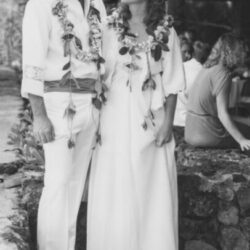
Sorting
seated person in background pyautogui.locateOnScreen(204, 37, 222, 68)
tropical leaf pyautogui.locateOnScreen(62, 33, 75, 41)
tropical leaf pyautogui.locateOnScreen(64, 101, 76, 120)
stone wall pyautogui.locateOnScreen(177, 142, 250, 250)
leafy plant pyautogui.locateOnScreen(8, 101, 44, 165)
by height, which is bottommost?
stone wall pyautogui.locateOnScreen(177, 142, 250, 250)

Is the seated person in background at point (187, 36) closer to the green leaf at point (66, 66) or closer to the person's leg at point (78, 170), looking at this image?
the person's leg at point (78, 170)

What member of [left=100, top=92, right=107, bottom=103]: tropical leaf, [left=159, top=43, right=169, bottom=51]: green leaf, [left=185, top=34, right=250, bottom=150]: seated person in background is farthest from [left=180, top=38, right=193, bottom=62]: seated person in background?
[left=100, top=92, right=107, bottom=103]: tropical leaf

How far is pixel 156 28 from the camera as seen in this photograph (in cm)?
331

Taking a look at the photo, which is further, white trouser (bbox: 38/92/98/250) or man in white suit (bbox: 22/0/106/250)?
white trouser (bbox: 38/92/98/250)

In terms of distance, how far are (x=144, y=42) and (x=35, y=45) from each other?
619 millimetres

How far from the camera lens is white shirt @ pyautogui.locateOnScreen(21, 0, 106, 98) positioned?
3.04 metres

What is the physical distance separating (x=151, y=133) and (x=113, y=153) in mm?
241

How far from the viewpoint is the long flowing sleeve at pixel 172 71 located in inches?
132

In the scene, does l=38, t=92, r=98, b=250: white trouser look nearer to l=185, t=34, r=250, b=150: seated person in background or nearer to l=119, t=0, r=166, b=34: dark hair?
l=119, t=0, r=166, b=34: dark hair

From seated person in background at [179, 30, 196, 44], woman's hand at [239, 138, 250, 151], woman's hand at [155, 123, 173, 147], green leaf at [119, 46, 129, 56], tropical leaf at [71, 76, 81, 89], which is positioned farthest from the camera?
seated person in background at [179, 30, 196, 44]

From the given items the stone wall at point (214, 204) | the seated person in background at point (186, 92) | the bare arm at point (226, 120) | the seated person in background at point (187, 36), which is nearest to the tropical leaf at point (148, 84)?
the stone wall at point (214, 204)

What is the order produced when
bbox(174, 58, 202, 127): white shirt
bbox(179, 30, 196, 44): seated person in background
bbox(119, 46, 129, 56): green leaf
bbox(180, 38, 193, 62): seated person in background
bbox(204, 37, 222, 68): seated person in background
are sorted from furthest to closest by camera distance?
1. bbox(179, 30, 196, 44): seated person in background
2. bbox(180, 38, 193, 62): seated person in background
3. bbox(174, 58, 202, 127): white shirt
4. bbox(204, 37, 222, 68): seated person in background
5. bbox(119, 46, 129, 56): green leaf

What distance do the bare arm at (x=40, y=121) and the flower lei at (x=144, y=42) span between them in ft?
1.64

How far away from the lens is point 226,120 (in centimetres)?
453
